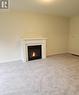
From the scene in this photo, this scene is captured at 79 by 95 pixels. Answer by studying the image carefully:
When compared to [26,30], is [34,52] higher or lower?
lower

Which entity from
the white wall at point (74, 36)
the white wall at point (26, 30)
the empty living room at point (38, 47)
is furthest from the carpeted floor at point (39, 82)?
the white wall at point (74, 36)

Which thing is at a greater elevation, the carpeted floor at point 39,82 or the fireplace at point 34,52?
the fireplace at point 34,52

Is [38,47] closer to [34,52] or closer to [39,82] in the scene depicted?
[34,52]

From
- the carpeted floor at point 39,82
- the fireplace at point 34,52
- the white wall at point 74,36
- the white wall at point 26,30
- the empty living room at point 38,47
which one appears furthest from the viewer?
the white wall at point 74,36

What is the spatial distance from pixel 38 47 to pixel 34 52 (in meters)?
0.30

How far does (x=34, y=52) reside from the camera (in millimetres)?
4809

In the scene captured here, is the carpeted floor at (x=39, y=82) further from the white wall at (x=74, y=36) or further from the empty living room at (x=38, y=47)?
the white wall at (x=74, y=36)

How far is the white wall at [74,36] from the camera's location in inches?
225

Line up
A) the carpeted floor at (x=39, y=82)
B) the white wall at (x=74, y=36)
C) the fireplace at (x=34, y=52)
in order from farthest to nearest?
the white wall at (x=74, y=36) → the fireplace at (x=34, y=52) → the carpeted floor at (x=39, y=82)

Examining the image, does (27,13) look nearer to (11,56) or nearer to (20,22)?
(20,22)

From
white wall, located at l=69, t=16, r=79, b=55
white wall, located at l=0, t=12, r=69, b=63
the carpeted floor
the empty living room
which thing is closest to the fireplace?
the empty living room

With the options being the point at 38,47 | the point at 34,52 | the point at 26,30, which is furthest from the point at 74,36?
the point at 26,30

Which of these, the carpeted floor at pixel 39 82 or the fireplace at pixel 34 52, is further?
the fireplace at pixel 34 52

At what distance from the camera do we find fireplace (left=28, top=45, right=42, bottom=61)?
184 inches
